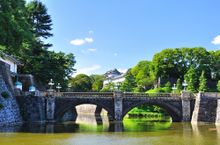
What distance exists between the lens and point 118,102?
65438 mm

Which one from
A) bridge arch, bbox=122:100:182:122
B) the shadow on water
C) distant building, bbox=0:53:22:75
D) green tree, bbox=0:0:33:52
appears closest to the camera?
green tree, bbox=0:0:33:52

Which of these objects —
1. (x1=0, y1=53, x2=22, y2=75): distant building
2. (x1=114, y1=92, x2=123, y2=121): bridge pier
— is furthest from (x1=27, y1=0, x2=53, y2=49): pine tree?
(x1=114, y1=92, x2=123, y2=121): bridge pier

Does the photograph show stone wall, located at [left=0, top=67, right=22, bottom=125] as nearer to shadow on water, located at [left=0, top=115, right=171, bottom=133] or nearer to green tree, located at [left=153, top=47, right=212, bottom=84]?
shadow on water, located at [left=0, top=115, right=171, bottom=133]

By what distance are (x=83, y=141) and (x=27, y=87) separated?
Result: 1339 inches

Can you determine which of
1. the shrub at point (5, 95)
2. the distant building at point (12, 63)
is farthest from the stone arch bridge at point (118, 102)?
the shrub at point (5, 95)

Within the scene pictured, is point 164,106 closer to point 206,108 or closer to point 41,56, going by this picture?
point 206,108

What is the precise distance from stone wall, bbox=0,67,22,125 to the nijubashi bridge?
10.9ft

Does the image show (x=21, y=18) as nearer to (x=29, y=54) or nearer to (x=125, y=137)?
(x=125, y=137)

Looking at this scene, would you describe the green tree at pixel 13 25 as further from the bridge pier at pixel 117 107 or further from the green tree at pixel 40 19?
the green tree at pixel 40 19

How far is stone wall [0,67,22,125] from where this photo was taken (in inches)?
2029

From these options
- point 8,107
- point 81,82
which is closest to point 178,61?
point 81,82

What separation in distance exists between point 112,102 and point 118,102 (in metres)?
0.93

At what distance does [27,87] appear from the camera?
226ft

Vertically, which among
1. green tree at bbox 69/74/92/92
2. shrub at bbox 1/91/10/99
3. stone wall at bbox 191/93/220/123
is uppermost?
green tree at bbox 69/74/92/92
